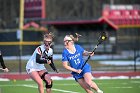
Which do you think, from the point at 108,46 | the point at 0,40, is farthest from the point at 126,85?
the point at 108,46

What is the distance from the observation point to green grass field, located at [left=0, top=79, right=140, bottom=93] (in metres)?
19.7

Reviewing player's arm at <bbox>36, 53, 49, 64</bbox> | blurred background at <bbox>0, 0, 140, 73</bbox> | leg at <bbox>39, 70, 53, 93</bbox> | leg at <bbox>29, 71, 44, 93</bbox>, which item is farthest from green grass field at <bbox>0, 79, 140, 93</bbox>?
blurred background at <bbox>0, 0, 140, 73</bbox>

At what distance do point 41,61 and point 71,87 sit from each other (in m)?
6.18

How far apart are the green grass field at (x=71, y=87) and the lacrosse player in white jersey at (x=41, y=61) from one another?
398cm

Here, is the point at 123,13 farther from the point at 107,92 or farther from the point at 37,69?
the point at 37,69

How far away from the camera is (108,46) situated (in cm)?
4616

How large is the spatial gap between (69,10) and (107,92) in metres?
69.1

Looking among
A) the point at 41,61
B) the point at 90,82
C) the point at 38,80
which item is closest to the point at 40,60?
the point at 41,61

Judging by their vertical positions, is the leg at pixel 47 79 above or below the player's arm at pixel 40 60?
below

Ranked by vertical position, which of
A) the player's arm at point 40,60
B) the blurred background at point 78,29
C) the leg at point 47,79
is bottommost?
the blurred background at point 78,29

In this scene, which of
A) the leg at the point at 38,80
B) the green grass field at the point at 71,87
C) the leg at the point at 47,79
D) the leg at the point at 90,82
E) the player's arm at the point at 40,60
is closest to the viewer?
the leg at the point at 90,82

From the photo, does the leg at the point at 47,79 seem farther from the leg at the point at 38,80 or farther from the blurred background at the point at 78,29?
the blurred background at the point at 78,29

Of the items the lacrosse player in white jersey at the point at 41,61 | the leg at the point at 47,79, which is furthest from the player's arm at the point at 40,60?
the leg at the point at 47,79

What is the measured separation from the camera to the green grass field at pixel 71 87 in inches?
775
